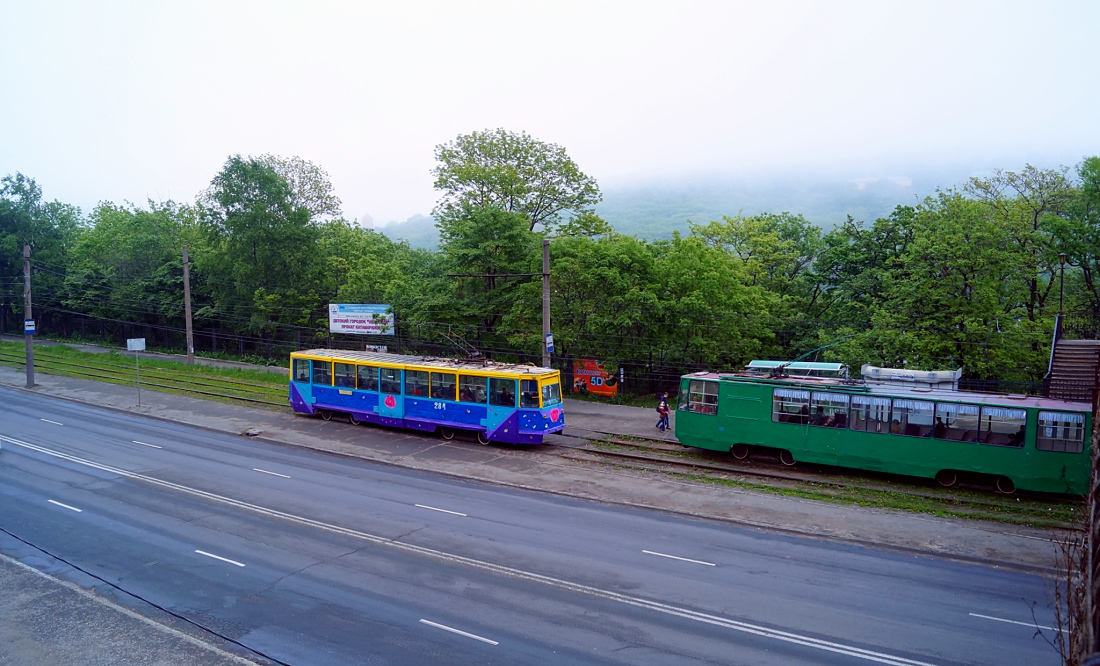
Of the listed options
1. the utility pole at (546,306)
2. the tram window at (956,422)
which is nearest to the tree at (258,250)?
the utility pole at (546,306)

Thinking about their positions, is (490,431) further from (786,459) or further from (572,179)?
(572,179)

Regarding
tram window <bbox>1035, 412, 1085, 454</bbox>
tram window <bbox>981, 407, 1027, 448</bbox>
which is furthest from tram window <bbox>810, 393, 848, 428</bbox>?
tram window <bbox>1035, 412, 1085, 454</bbox>

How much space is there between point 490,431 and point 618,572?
11899mm

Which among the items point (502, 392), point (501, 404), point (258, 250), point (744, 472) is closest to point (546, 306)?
point (502, 392)

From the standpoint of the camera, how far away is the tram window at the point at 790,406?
66.7ft

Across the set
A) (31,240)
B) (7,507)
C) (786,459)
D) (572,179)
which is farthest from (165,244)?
(786,459)

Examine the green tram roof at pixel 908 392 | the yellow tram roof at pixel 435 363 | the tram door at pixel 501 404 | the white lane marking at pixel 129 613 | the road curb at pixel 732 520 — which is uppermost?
the yellow tram roof at pixel 435 363

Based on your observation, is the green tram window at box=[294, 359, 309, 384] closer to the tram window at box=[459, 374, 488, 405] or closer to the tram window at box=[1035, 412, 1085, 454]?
the tram window at box=[459, 374, 488, 405]

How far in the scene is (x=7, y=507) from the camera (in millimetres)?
16656

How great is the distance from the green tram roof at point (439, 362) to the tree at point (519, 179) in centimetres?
1863

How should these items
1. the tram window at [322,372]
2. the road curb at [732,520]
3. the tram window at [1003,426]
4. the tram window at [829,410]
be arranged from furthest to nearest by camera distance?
the tram window at [322,372] → the tram window at [829,410] → the tram window at [1003,426] → the road curb at [732,520]

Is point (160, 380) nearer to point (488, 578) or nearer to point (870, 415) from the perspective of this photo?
point (488, 578)

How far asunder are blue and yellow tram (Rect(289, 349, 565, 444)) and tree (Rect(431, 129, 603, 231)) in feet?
63.2

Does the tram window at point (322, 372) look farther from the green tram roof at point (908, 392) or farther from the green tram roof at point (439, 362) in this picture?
the green tram roof at point (908, 392)
